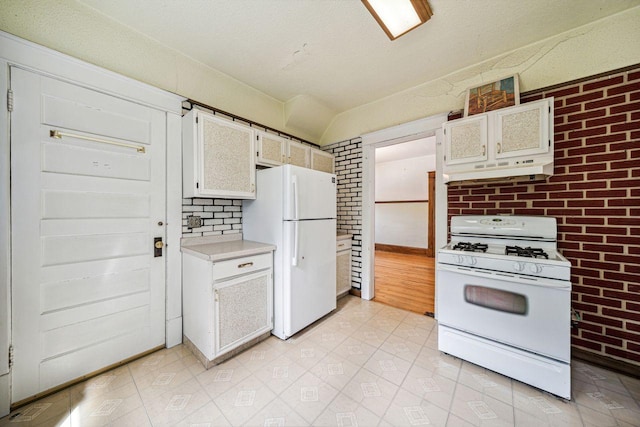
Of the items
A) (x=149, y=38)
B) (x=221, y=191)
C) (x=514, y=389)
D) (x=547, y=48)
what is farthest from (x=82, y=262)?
(x=547, y=48)

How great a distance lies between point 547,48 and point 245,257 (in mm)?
3211

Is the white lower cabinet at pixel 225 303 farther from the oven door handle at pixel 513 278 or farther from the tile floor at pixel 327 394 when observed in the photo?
the oven door handle at pixel 513 278

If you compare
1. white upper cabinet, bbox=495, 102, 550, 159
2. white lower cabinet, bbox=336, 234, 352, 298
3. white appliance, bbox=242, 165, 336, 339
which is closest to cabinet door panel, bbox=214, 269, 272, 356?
white appliance, bbox=242, 165, 336, 339

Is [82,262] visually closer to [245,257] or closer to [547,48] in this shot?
[245,257]

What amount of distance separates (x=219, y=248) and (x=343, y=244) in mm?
1674

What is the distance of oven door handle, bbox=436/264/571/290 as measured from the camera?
143 cm

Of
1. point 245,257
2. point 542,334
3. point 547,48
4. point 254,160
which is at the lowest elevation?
point 542,334

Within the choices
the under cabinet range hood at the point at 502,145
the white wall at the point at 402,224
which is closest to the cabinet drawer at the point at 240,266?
the under cabinet range hood at the point at 502,145

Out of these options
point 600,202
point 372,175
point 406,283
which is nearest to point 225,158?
point 372,175

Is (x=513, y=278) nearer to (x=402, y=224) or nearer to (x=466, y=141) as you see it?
(x=466, y=141)

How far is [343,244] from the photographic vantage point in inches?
122

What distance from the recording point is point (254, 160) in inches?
91.0

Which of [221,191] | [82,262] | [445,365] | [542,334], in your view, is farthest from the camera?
[221,191]

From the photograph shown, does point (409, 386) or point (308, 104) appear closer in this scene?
point (409, 386)
